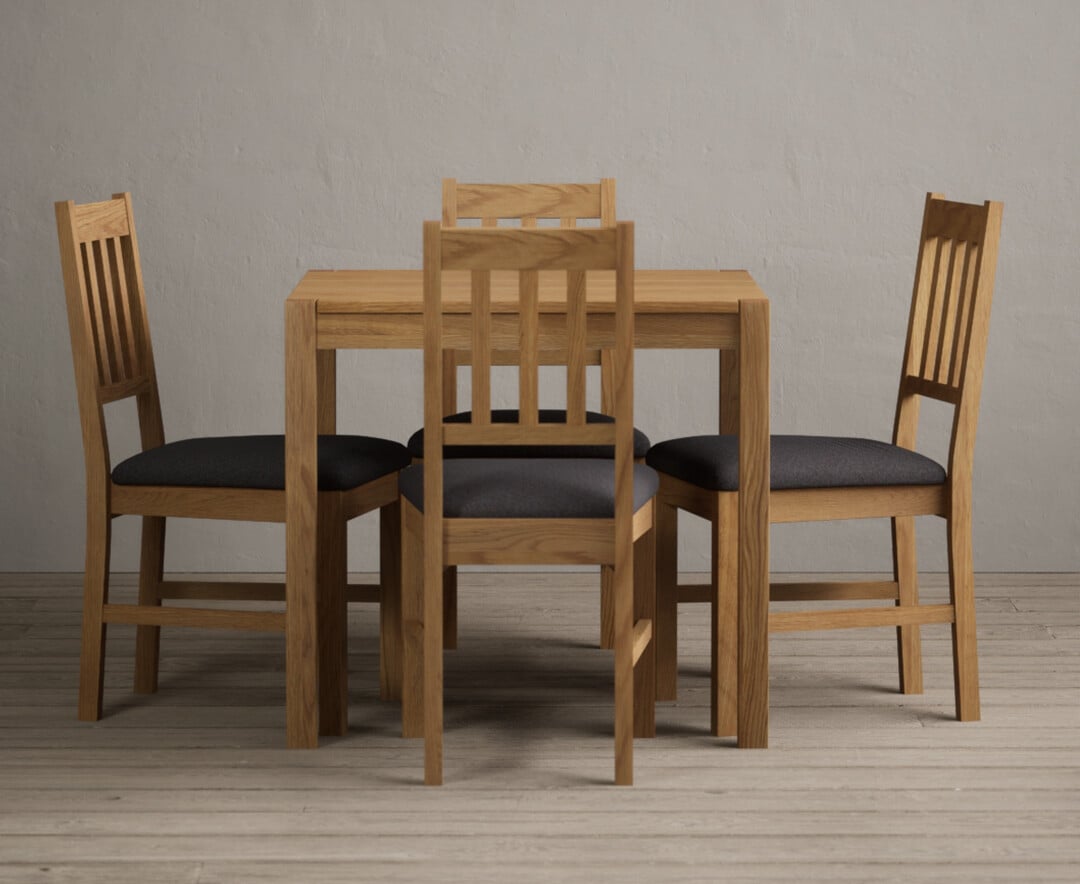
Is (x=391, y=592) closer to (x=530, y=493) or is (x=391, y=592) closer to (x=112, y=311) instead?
(x=530, y=493)

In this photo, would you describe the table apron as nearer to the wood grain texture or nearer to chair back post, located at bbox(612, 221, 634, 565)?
the wood grain texture

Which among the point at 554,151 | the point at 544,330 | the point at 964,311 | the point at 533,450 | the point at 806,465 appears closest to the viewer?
the point at 544,330

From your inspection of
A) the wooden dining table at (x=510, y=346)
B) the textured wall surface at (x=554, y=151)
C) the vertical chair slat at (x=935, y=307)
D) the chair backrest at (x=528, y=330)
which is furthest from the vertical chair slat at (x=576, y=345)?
the textured wall surface at (x=554, y=151)

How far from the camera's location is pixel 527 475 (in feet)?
9.19

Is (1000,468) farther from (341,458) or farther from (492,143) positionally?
(341,458)

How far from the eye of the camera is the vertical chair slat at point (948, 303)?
3.21 m

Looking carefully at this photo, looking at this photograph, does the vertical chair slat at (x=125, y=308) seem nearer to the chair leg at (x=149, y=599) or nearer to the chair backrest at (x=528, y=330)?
the chair leg at (x=149, y=599)

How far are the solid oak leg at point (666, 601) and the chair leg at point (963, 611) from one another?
0.52m

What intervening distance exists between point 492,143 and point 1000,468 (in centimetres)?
160

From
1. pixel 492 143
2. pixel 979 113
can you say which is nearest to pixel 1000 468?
pixel 979 113

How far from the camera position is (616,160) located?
425 cm

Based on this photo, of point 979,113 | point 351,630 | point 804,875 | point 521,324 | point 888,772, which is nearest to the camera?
point 804,875

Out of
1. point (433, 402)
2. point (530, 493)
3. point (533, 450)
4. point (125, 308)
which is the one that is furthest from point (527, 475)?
point (125, 308)

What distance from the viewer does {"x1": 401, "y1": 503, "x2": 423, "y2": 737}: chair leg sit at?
2951mm
